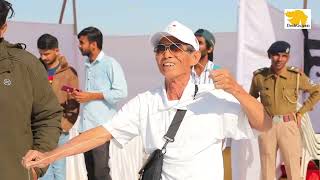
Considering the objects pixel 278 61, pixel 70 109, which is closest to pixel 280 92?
pixel 278 61

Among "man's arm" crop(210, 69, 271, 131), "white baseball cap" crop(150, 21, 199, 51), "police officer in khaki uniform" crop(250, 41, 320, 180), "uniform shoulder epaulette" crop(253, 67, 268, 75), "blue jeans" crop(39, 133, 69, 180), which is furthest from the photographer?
"police officer in khaki uniform" crop(250, 41, 320, 180)

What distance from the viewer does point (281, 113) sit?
5.89 meters

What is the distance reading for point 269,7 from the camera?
18.4ft

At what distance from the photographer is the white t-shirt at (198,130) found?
2330mm

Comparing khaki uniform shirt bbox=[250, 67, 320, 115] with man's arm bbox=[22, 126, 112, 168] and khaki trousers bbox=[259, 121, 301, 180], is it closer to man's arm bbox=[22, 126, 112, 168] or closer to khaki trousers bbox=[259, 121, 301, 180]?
khaki trousers bbox=[259, 121, 301, 180]

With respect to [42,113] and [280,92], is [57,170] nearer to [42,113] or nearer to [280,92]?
[280,92]

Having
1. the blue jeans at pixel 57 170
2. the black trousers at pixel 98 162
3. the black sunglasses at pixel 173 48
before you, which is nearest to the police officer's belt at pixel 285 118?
the black trousers at pixel 98 162

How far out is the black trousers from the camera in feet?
16.1

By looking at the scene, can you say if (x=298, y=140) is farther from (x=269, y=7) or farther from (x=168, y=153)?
(x=168, y=153)

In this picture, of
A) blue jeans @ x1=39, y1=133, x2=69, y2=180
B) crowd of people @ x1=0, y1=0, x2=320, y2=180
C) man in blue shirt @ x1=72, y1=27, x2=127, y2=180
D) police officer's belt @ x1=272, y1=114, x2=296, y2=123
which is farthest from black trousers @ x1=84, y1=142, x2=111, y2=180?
crowd of people @ x1=0, y1=0, x2=320, y2=180

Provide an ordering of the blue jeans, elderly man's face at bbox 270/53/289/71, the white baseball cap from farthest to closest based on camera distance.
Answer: elderly man's face at bbox 270/53/289/71
the blue jeans
the white baseball cap

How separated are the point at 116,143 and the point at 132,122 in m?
0.13

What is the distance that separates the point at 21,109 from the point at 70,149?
0.87ft

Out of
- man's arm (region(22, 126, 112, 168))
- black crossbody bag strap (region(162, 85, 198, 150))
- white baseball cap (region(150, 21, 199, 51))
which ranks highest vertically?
white baseball cap (region(150, 21, 199, 51))
